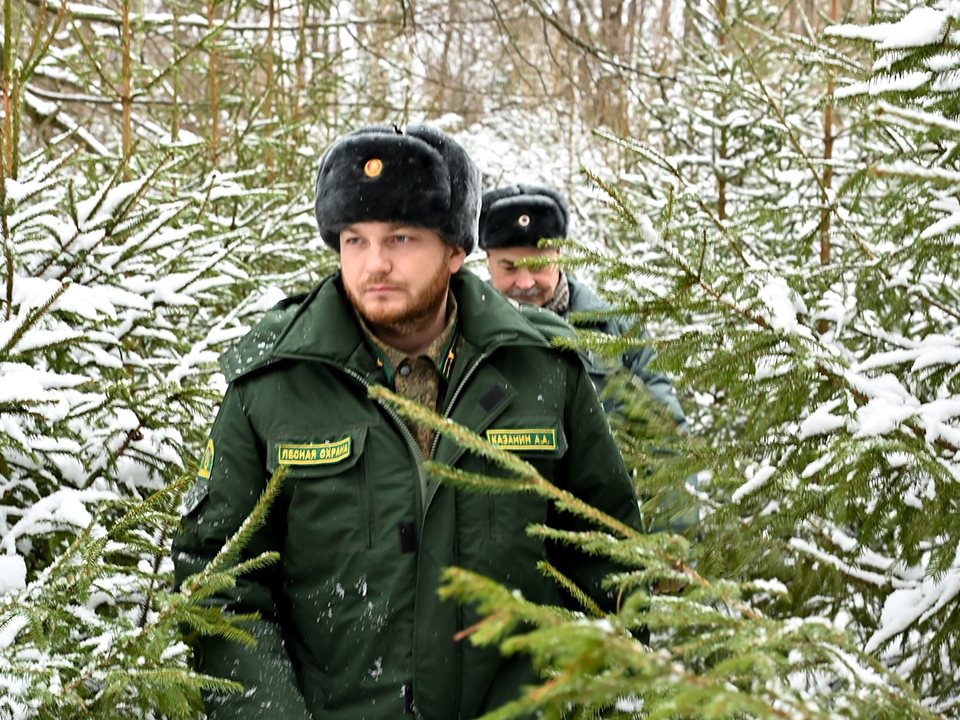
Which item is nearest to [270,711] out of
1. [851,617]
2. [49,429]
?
[49,429]

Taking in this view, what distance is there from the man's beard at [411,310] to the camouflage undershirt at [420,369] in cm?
6

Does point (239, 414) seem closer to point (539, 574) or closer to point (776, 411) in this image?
point (539, 574)

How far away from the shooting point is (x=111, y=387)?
8.46 ft

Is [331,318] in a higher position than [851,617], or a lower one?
higher

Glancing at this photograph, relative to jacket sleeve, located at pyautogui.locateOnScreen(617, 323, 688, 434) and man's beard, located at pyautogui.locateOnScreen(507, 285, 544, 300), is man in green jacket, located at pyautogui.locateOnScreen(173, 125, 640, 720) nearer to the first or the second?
jacket sleeve, located at pyautogui.locateOnScreen(617, 323, 688, 434)

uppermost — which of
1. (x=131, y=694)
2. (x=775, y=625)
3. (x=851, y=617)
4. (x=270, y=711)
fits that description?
(x=775, y=625)

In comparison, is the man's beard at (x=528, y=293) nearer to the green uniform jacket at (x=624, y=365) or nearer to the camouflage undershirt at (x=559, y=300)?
the camouflage undershirt at (x=559, y=300)

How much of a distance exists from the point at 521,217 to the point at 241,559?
2881 millimetres

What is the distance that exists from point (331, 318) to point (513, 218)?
2.49 m

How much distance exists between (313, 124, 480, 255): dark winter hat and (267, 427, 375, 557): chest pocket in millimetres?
616

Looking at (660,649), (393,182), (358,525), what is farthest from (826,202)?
(660,649)

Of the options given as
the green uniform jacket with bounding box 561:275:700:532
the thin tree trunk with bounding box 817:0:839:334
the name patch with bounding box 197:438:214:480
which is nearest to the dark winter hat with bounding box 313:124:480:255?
the name patch with bounding box 197:438:214:480

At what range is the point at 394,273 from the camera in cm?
217

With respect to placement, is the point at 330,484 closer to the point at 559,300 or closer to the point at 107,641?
the point at 107,641
